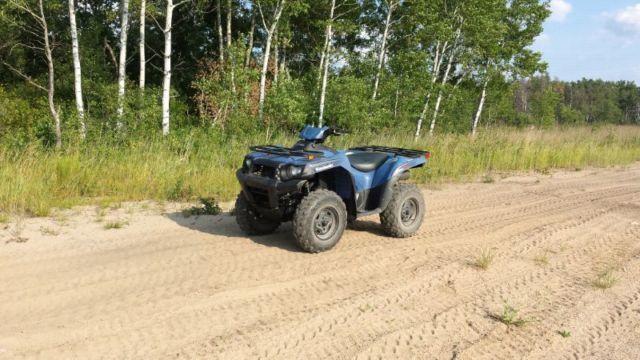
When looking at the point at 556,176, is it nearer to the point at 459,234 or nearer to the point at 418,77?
the point at 459,234

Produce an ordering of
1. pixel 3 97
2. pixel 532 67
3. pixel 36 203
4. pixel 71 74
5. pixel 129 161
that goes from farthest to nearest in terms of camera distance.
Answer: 1. pixel 532 67
2. pixel 71 74
3. pixel 3 97
4. pixel 129 161
5. pixel 36 203

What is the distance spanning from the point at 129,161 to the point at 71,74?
611 inches

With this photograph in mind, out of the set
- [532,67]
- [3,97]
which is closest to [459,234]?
[3,97]

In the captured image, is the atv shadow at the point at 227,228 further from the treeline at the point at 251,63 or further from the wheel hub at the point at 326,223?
the treeline at the point at 251,63

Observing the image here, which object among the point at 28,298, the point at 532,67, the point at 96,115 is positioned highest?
the point at 532,67

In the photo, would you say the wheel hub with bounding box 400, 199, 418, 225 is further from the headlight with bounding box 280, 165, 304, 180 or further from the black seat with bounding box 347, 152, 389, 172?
the headlight with bounding box 280, 165, 304, 180

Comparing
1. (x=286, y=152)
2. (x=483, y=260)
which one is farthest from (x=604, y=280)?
(x=286, y=152)

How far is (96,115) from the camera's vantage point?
15.8m

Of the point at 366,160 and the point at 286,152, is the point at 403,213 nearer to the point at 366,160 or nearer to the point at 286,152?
the point at 366,160

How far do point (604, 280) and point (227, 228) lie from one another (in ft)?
14.0

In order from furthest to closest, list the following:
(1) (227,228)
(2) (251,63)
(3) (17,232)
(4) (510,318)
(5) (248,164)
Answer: (2) (251,63), (1) (227,228), (3) (17,232), (5) (248,164), (4) (510,318)

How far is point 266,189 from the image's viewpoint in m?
5.37

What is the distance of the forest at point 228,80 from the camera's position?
10312 millimetres

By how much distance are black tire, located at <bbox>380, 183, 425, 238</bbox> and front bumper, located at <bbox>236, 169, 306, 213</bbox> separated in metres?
1.26
